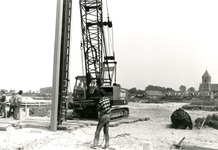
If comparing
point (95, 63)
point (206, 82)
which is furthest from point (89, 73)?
point (206, 82)

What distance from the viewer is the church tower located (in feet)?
257

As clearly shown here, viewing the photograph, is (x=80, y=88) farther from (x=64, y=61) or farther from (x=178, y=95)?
(x=178, y=95)

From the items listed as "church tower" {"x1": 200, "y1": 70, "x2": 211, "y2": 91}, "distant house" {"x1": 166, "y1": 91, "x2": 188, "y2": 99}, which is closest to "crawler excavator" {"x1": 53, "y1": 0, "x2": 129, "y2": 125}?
"distant house" {"x1": 166, "y1": 91, "x2": 188, "y2": 99}

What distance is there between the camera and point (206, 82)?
78.8m

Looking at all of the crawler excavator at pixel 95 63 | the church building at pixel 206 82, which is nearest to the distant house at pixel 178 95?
the church building at pixel 206 82

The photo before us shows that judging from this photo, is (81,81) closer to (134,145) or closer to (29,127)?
(29,127)

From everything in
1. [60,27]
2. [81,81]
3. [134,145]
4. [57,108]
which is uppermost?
[60,27]

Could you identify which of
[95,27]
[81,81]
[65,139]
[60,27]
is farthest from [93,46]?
[65,139]

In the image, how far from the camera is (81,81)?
55.3 ft

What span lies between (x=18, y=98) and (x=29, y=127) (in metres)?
3.06

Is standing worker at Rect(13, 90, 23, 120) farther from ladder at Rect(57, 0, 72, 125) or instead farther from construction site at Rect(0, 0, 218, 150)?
ladder at Rect(57, 0, 72, 125)

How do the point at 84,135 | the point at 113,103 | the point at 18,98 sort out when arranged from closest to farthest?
the point at 84,135 → the point at 18,98 → the point at 113,103

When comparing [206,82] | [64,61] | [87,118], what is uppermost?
[206,82]

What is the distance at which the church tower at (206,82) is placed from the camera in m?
78.3
